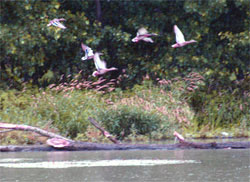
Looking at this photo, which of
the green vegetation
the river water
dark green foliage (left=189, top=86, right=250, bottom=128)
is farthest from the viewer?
dark green foliage (left=189, top=86, right=250, bottom=128)

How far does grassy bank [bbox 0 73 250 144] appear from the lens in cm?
1234

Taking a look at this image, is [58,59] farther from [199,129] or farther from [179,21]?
[199,129]

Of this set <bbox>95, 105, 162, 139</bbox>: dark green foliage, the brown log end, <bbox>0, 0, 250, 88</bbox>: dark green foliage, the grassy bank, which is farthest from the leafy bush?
the brown log end

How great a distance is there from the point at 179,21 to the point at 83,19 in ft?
9.31

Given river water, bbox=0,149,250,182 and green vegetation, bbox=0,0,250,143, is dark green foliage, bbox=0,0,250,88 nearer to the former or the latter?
green vegetation, bbox=0,0,250,143

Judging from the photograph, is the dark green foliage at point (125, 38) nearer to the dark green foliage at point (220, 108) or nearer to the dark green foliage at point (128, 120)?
the dark green foliage at point (220, 108)

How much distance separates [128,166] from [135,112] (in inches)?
203

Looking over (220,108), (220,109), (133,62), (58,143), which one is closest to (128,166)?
(58,143)

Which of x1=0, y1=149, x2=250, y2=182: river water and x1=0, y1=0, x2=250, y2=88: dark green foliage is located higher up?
x1=0, y1=0, x2=250, y2=88: dark green foliage

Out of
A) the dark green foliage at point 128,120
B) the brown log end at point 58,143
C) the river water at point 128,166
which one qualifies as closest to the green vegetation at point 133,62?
the dark green foliage at point 128,120

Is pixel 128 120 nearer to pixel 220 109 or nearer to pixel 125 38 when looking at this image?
pixel 220 109

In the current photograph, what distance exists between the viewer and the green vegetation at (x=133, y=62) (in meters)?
13.8

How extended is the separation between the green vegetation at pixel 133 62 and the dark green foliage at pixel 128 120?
1.38 ft

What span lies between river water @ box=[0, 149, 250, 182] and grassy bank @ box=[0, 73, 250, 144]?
2.92m
